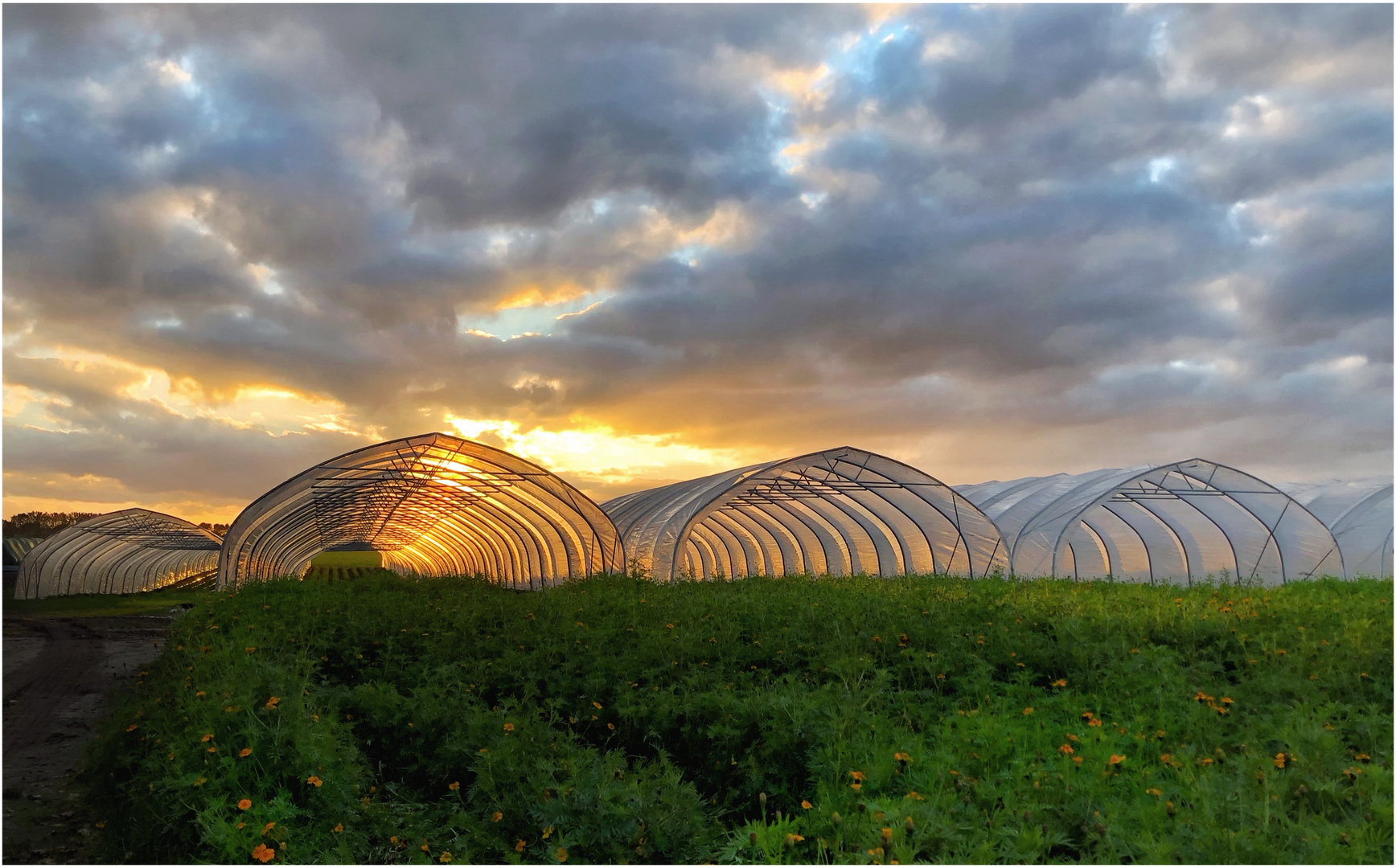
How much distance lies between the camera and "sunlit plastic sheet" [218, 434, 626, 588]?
17.5 m

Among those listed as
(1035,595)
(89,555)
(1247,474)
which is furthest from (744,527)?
(89,555)

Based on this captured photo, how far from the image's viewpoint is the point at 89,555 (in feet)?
123

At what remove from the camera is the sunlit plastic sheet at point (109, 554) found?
3262 cm

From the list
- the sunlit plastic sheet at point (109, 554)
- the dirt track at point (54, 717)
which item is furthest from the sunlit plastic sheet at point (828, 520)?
the sunlit plastic sheet at point (109, 554)

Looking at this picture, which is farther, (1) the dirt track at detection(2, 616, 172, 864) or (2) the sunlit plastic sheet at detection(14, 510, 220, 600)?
(2) the sunlit plastic sheet at detection(14, 510, 220, 600)

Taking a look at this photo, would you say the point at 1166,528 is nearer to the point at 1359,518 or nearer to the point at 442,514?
the point at 1359,518

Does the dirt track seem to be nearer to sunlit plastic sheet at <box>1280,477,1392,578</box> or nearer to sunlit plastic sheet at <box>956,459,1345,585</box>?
sunlit plastic sheet at <box>956,459,1345,585</box>

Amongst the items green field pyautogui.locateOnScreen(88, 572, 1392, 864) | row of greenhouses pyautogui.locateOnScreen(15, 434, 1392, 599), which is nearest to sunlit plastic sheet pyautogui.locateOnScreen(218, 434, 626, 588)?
row of greenhouses pyautogui.locateOnScreen(15, 434, 1392, 599)

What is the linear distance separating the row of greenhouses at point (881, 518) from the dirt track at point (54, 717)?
9.49 ft

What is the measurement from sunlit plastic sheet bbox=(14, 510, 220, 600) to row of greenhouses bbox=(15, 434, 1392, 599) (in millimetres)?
8152

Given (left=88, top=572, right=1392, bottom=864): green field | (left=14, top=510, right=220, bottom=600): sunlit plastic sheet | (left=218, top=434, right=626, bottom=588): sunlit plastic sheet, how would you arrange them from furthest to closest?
(left=14, top=510, right=220, bottom=600): sunlit plastic sheet, (left=218, top=434, right=626, bottom=588): sunlit plastic sheet, (left=88, top=572, right=1392, bottom=864): green field

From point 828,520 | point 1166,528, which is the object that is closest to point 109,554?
point 828,520

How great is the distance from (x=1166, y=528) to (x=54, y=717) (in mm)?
23694

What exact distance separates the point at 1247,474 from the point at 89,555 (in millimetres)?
44003
